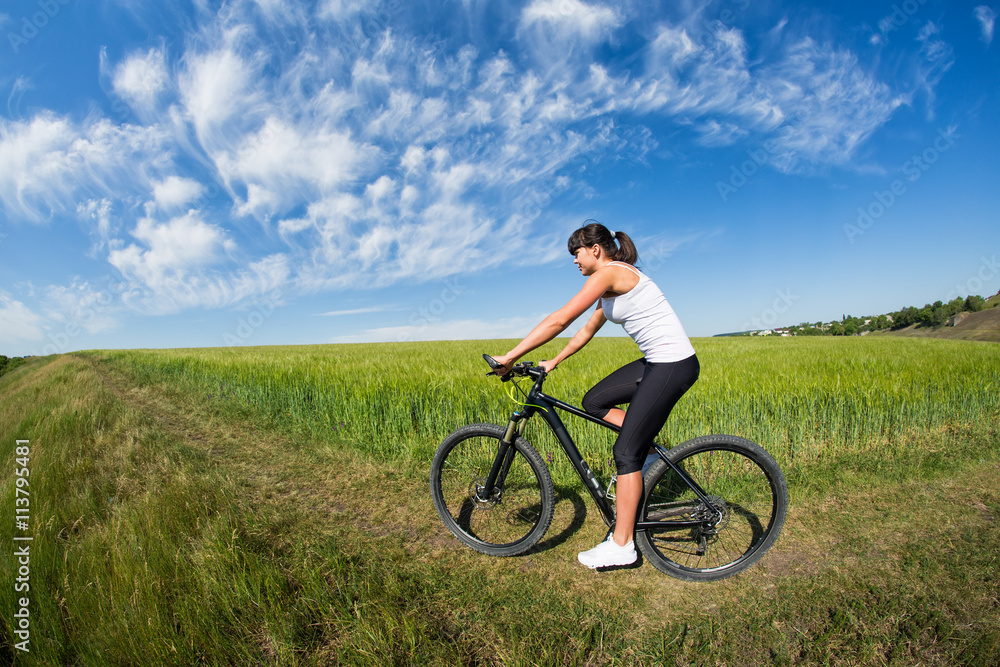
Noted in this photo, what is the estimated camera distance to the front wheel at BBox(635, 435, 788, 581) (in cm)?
303

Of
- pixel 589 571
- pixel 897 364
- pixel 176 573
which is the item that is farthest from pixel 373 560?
pixel 897 364

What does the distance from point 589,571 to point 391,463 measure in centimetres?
326

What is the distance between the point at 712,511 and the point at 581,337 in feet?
5.11

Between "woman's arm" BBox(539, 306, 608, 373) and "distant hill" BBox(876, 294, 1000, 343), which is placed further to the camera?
"distant hill" BBox(876, 294, 1000, 343)

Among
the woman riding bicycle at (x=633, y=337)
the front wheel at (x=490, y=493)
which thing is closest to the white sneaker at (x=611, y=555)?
the woman riding bicycle at (x=633, y=337)

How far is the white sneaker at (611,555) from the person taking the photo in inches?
117

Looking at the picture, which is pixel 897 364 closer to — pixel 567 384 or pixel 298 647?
pixel 567 384

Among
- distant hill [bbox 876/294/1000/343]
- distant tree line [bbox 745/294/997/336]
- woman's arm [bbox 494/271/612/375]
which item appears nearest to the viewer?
woman's arm [bbox 494/271/612/375]

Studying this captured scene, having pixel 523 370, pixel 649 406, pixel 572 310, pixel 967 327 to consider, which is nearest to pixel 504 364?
pixel 523 370

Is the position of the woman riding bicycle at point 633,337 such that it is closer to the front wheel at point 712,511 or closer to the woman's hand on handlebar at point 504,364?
the woman's hand on handlebar at point 504,364

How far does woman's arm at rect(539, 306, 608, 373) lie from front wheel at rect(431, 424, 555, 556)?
63 centimetres

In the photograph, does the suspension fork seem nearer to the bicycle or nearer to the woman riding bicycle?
the bicycle

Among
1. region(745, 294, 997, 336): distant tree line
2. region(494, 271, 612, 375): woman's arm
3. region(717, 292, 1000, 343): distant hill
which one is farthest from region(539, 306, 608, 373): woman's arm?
region(745, 294, 997, 336): distant tree line

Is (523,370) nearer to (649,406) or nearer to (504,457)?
(504,457)
